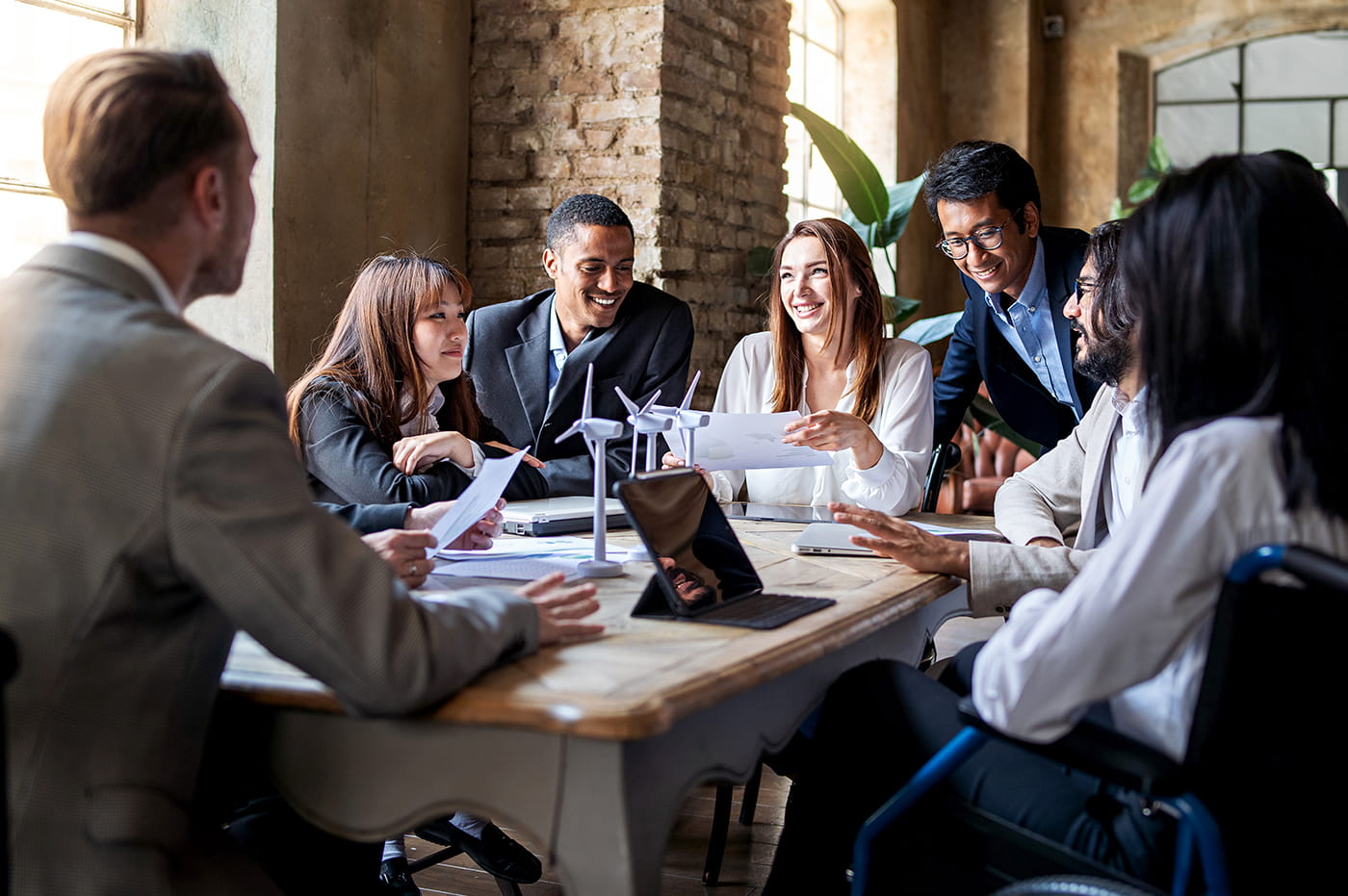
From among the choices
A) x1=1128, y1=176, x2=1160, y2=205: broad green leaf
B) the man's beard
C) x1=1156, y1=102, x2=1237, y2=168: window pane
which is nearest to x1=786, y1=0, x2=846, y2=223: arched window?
x1=1128, y1=176, x2=1160, y2=205: broad green leaf

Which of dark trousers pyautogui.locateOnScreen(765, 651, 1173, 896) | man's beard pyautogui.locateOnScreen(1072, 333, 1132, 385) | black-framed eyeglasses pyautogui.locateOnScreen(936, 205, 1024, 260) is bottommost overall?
dark trousers pyautogui.locateOnScreen(765, 651, 1173, 896)

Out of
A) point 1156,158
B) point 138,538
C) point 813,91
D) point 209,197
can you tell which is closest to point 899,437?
point 209,197

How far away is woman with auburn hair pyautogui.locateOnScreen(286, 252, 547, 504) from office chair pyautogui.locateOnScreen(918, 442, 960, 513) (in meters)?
1.18

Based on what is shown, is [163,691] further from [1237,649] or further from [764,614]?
[1237,649]

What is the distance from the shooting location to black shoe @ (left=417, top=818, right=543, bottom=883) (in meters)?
2.59

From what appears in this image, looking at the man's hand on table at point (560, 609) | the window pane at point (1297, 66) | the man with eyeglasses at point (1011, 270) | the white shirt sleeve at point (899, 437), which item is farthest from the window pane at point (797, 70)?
the man's hand on table at point (560, 609)

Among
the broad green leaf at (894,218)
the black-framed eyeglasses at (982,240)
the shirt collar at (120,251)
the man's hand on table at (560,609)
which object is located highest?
the broad green leaf at (894,218)

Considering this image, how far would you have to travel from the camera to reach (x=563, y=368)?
3.97 meters

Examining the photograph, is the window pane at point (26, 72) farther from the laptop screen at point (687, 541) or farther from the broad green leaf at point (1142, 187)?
the broad green leaf at point (1142, 187)

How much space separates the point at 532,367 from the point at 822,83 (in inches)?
182

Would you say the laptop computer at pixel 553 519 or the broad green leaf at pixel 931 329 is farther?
the broad green leaf at pixel 931 329

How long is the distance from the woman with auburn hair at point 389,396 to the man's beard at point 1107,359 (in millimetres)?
1343

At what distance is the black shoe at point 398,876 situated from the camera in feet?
7.98

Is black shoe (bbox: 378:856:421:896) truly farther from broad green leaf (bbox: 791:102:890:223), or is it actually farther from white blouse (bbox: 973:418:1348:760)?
broad green leaf (bbox: 791:102:890:223)
